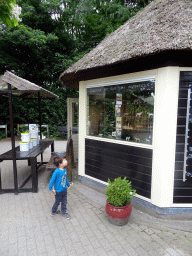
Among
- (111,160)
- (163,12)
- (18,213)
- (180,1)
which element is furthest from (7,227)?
(180,1)

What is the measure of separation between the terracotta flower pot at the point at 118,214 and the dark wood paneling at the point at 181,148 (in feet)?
3.31

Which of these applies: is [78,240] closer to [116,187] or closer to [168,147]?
[116,187]

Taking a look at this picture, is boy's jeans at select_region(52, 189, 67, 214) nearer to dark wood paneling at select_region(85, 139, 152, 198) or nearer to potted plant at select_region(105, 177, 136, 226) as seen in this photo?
potted plant at select_region(105, 177, 136, 226)

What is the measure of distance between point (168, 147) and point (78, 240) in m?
2.23

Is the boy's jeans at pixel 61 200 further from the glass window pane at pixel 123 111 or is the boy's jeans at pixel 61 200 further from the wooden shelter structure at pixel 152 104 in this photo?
the glass window pane at pixel 123 111

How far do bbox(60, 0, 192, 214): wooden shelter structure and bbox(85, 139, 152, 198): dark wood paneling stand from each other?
2cm

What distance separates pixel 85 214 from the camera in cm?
347

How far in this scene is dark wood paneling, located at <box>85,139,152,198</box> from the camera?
3.52 meters

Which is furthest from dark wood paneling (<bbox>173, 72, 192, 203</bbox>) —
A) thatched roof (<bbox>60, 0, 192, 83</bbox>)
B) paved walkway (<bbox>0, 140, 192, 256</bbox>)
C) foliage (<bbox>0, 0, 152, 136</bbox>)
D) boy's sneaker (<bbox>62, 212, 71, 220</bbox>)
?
foliage (<bbox>0, 0, 152, 136</bbox>)

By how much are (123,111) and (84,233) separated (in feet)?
8.61

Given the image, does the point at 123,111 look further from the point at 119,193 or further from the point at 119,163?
the point at 119,193

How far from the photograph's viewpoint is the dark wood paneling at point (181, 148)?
3.12m

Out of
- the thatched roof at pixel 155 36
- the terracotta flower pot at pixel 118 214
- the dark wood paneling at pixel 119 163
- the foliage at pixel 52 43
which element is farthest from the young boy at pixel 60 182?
the foliage at pixel 52 43

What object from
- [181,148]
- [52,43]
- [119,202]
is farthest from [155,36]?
[52,43]
